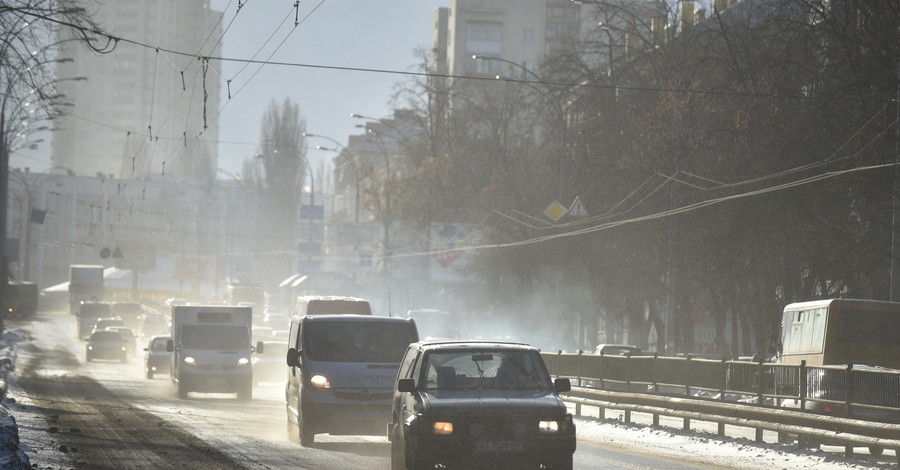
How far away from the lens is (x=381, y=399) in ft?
63.2

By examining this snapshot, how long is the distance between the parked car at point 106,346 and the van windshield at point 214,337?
25605 millimetres

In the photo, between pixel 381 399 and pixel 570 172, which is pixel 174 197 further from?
pixel 381 399

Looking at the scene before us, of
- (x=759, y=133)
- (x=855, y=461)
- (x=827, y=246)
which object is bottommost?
(x=855, y=461)

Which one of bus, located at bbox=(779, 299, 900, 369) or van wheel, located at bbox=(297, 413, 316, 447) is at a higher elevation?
bus, located at bbox=(779, 299, 900, 369)

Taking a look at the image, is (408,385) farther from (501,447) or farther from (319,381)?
(319,381)

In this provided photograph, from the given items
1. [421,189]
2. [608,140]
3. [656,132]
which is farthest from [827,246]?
[421,189]

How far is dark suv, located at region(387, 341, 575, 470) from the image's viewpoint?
12586 mm

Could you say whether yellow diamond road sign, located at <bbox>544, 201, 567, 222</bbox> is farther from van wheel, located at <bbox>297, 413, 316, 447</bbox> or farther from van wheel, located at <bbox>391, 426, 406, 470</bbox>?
van wheel, located at <bbox>391, 426, 406, 470</bbox>

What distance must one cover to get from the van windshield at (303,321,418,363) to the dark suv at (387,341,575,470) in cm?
632

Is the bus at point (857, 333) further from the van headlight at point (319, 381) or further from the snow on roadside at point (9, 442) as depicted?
the snow on roadside at point (9, 442)

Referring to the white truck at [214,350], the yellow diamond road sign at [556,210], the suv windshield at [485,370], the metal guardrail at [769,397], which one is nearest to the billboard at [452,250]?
the yellow diamond road sign at [556,210]

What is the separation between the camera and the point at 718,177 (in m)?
Result: 41.8

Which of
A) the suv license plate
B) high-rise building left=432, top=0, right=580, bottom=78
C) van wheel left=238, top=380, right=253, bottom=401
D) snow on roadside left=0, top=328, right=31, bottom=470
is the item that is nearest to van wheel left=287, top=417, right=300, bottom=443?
snow on roadside left=0, top=328, right=31, bottom=470

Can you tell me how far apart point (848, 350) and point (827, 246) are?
8.19m
